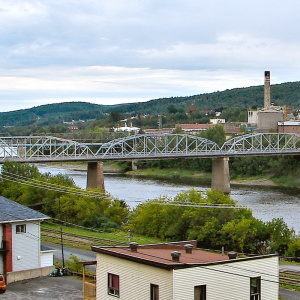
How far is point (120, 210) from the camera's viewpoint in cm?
4903

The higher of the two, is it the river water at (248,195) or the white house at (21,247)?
the white house at (21,247)

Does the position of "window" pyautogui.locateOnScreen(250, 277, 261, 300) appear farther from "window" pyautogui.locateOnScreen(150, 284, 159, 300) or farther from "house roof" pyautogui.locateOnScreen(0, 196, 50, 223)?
"house roof" pyautogui.locateOnScreen(0, 196, 50, 223)

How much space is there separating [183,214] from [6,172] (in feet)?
93.1

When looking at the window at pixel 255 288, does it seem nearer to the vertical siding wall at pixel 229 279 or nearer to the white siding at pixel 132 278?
the vertical siding wall at pixel 229 279

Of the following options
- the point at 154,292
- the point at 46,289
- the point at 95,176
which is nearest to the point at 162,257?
the point at 154,292

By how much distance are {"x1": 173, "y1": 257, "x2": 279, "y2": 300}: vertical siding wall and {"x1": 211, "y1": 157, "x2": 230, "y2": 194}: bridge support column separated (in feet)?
217

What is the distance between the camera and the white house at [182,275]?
1650cm

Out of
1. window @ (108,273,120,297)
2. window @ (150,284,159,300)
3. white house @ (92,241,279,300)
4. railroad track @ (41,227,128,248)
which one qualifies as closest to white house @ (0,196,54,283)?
railroad track @ (41,227,128,248)


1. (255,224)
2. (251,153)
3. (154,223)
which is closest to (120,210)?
(154,223)

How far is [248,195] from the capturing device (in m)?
77.2

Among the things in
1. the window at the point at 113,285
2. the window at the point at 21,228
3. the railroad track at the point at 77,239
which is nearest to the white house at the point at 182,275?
the window at the point at 113,285

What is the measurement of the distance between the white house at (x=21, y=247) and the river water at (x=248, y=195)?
21989mm

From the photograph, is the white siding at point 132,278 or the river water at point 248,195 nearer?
the white siding at point 132,278

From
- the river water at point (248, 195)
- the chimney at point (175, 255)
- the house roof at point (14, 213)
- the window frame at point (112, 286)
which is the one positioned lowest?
the river water at point (248, 195)
